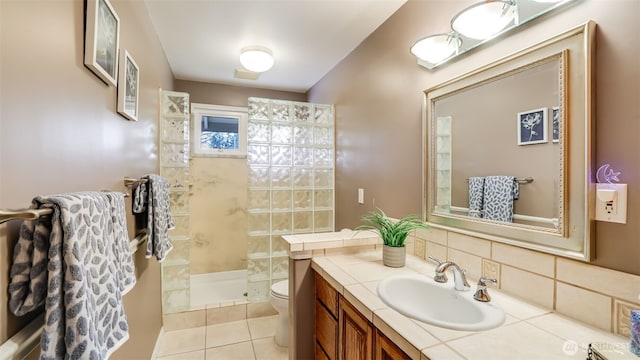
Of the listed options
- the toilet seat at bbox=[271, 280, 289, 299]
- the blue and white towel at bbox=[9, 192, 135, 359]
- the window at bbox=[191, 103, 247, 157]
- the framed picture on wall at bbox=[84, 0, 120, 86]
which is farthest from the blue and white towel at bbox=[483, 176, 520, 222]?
the window at bbox=[191, 103, 247, 157]

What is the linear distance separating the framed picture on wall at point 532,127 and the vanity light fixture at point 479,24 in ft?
1.16

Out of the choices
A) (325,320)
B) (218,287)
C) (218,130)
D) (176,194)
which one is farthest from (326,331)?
(218,130)

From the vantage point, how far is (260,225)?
2.54 meters

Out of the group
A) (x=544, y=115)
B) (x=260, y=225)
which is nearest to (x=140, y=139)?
(x=260, y=225)

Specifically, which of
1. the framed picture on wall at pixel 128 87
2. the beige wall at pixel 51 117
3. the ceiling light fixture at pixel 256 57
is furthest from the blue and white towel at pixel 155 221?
the ceiling light fixture at pixel 256 57

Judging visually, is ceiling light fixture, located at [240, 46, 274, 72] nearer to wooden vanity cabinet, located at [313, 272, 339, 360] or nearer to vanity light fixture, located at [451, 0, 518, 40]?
vanity light fixture, located at [451, 0, 518, 40]

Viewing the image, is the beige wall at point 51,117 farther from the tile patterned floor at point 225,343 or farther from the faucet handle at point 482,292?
the faucet handle at point 482,292

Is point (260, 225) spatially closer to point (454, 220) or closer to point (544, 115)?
point (454, 220)

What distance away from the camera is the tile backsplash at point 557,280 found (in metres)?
0.82

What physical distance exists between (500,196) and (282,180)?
178cm

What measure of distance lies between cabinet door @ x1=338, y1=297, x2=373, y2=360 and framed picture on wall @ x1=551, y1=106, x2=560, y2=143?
92 centimetres

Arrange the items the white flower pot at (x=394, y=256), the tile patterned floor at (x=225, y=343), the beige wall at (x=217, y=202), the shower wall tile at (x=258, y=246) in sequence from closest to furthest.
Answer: the white flower pot at (x=394, y=256) → the tile patterned floor at (x=225, y=343) → the shower wall tile at (x=258, y=246) → the beige wall at (x=217, y=202)

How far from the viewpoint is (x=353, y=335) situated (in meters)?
1.13

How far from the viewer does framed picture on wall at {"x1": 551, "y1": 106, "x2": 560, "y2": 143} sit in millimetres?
977
